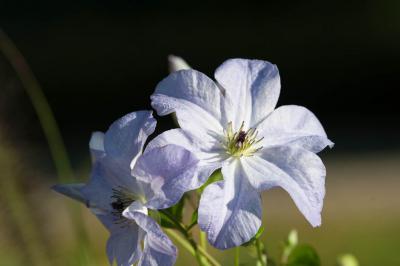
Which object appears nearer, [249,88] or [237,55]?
[249,88]

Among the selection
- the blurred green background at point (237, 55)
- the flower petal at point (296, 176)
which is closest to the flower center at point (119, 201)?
the flower petal at point (296, 176)

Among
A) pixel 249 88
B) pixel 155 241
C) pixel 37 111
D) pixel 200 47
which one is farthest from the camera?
pixel 200 47

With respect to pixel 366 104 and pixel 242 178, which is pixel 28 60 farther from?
pixel 242 178

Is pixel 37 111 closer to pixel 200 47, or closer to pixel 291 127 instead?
pixel 291 127

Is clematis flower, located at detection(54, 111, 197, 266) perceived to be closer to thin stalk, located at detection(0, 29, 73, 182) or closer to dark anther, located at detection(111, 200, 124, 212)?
dark anther, located at detection(111, 200, 124, 212)

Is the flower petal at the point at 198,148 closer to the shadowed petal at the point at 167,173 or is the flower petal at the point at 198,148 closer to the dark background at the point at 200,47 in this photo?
the shadowed petal at the point at 167,173

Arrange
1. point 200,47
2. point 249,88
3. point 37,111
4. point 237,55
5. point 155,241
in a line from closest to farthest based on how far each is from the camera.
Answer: point 155,241 → point 249,88 → point 37,111 → point 237,55 → point 200,47

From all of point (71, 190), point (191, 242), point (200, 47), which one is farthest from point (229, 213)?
point (200, 47)

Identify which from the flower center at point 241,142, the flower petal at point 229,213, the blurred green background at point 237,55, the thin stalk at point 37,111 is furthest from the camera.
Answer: the blurred green background at point 237,55
